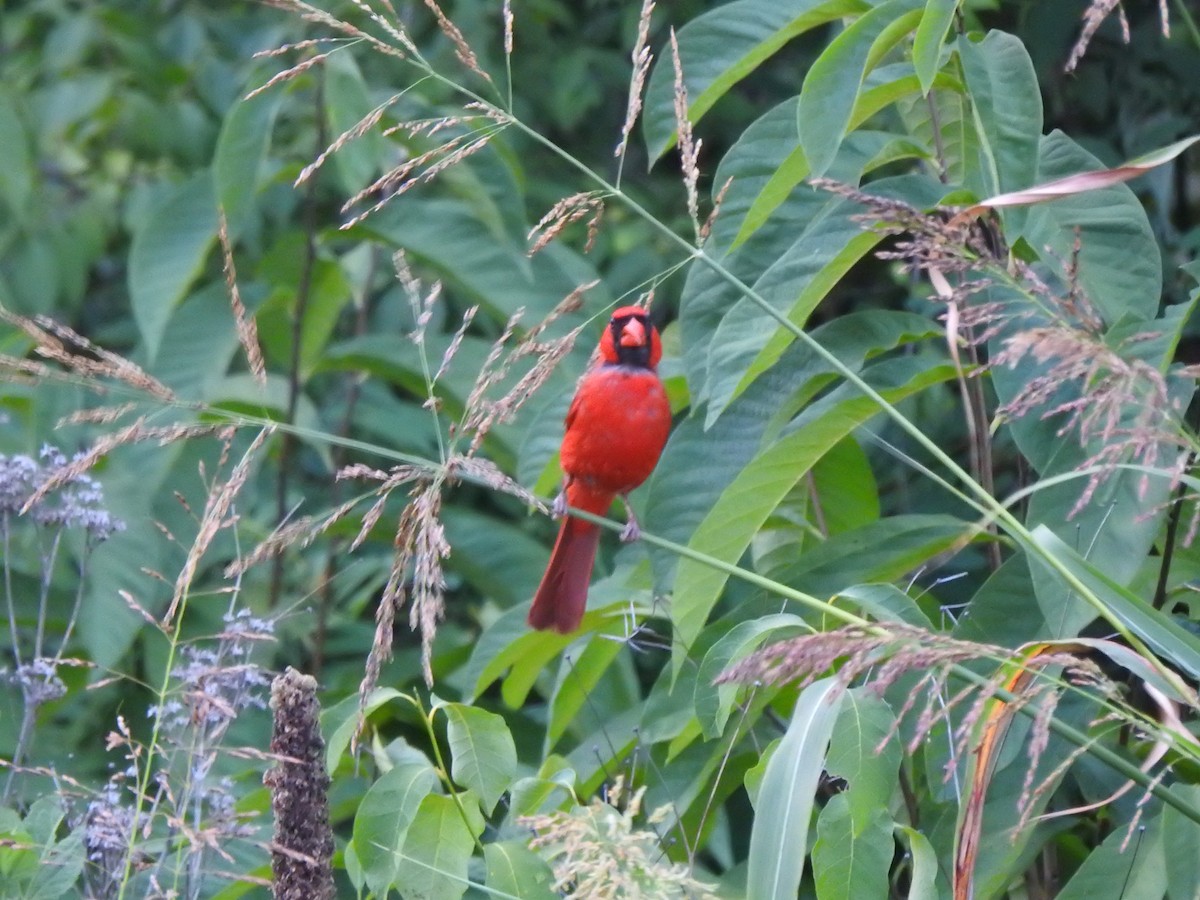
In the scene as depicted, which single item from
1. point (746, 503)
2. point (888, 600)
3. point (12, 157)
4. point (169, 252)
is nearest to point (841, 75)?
point (746, 503)

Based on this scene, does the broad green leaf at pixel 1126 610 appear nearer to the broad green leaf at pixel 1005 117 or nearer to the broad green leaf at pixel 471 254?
the broad green leaf at pixel 1005 117

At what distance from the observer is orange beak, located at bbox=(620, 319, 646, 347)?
9.24 ft

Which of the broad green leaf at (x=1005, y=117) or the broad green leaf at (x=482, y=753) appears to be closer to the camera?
the broad green leaf at (x=482, y=753)

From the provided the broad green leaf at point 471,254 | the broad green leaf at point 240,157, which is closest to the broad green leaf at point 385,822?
the broad green leaf at point 471,254

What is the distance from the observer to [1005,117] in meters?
1.83

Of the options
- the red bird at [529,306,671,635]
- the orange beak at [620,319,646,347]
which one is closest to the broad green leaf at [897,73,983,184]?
the red bird at [529,306,671,635]

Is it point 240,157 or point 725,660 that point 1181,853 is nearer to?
point 725,660

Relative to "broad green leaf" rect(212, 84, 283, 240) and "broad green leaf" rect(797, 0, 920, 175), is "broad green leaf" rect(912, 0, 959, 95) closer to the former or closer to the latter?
"broad green leaf" rect(797, 0, 920, 175)

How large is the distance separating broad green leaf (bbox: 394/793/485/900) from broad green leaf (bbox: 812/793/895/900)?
36 cm

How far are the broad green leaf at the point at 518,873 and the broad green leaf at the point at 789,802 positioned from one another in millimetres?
231

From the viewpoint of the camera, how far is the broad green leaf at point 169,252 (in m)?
3.16

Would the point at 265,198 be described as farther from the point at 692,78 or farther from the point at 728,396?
the point at 728,396

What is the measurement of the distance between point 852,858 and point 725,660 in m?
0.25

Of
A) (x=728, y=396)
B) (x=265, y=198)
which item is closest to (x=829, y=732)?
(x=728, y=396)
